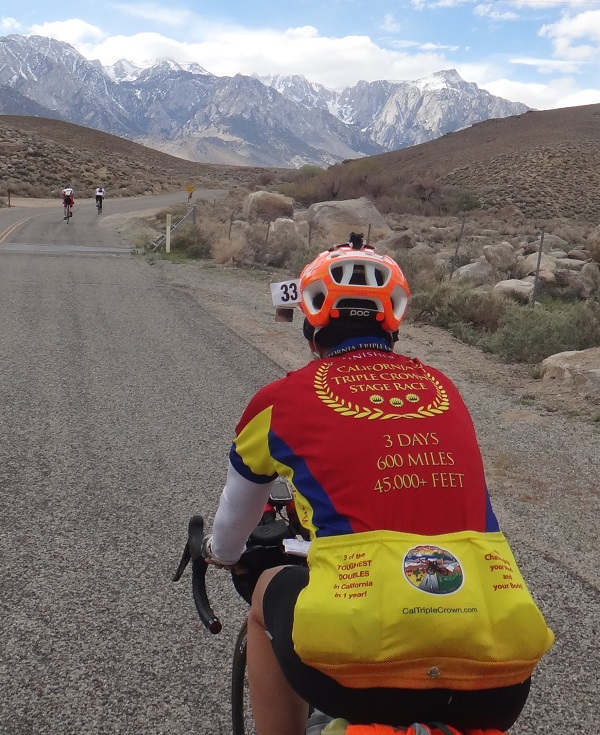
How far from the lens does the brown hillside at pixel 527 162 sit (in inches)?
2162

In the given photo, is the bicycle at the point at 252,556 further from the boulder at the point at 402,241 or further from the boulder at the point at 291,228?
the boulder at the point at 402,241

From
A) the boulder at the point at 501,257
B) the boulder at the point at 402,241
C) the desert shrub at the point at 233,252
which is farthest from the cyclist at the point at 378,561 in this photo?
the boulder at the point at 402,241

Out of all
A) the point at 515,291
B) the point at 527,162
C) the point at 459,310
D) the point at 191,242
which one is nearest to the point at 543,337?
the point at 459,310

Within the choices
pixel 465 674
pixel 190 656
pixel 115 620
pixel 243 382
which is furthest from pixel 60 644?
pixel 243 382

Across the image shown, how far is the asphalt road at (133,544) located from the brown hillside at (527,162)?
150 ft

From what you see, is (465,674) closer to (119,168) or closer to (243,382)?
(243,382)

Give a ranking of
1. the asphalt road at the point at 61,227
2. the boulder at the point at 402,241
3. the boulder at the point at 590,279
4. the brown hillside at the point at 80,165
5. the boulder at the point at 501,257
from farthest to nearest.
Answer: the brown hillside at the point at 80,165 < the boulder at the point at 402,241 < the asphalt road at the point at 61,227 < the boulder at the point at 501,257 < the boulder at the point at 590,279

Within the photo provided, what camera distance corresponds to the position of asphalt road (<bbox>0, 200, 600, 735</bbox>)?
3119 mm

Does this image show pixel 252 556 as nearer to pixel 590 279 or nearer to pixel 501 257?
pixel 590 279

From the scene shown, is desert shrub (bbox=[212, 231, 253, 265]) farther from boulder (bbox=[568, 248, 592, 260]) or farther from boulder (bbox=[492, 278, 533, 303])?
boulder (bbox=[568, 248, 592, 260])

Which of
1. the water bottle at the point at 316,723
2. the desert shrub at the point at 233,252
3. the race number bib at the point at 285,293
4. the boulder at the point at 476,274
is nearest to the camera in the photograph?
the water bottle at the point at 316,723

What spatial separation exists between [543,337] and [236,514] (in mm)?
8950

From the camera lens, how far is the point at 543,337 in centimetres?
1042

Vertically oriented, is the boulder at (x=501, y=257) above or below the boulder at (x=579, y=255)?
above
